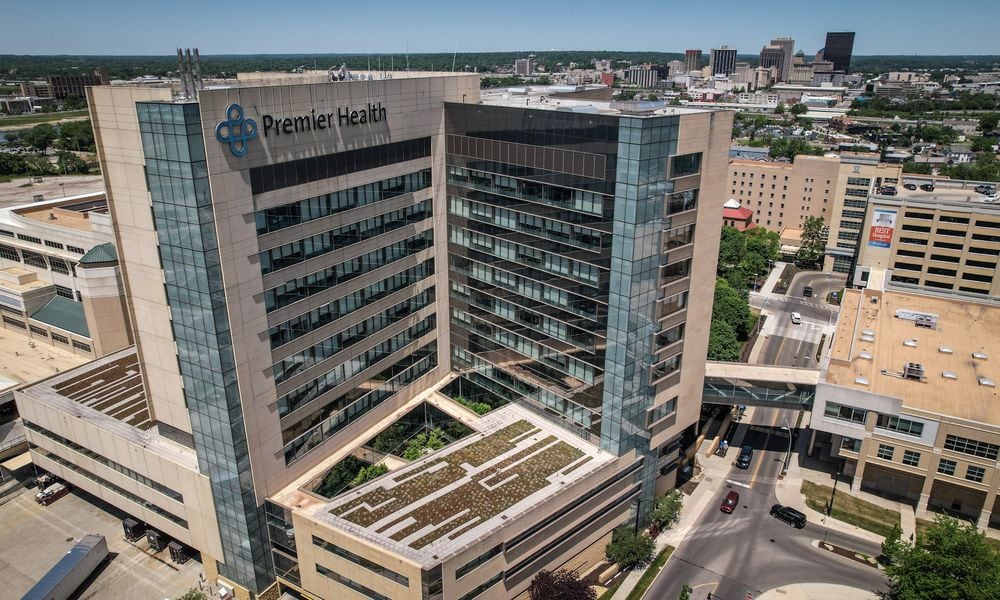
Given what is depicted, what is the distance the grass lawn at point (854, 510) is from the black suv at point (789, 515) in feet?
12.8

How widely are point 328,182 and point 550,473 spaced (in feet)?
116

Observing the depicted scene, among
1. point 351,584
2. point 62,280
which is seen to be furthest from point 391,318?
point 62,280

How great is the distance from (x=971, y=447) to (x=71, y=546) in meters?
99.3

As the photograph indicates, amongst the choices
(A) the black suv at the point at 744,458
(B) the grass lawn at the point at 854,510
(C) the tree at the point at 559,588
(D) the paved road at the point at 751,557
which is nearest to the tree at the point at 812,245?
(A) the black suv at the point at 744,458

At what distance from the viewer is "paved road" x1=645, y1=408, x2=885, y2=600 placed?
6625cm

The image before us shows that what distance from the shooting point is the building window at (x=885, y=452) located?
7586 cm

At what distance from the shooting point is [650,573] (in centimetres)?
6788

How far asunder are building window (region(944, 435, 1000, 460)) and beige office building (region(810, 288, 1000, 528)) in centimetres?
9

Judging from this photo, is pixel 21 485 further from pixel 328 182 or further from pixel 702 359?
pixel 702 359

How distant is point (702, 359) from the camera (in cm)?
7300

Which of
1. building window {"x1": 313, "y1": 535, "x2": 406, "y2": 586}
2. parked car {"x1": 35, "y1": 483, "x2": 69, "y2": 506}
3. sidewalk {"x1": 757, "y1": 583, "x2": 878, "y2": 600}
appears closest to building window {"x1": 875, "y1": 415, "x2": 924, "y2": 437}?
sidewalk {"x1": 757, "y1": 583, "x2": 878, "y2": 600}

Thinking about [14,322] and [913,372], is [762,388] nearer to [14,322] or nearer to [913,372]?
[913,372]

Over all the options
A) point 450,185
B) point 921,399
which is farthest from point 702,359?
point 450,185

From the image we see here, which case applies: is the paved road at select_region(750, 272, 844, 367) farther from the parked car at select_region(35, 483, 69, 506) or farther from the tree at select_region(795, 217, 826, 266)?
the parked car at select_region(35, 483, 69, 506)
